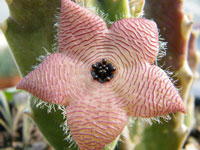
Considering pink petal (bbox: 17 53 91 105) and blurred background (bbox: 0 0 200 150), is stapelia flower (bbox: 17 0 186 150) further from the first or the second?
blurred background (bbox: 0 0 200 150)

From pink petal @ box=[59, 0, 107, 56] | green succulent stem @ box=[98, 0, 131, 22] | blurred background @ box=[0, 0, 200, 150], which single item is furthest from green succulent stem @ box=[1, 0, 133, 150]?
blurred background @ box=[0, 0, 200, 150]

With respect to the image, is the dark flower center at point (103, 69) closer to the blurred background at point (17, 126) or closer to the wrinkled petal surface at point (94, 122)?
the wrinkled petal surface at point (94, 122)

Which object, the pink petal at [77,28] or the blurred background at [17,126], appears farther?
the blurred background at [17,126]

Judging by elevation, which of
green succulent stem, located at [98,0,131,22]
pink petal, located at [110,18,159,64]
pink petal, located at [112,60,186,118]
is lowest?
pink petal, located at [112,60,186,118]

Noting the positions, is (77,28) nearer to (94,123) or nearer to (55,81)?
(55,81)

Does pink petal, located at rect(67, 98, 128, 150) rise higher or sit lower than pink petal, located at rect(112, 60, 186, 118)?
lower

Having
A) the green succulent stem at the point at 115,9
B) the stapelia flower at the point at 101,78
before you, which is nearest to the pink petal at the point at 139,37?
the stapelia flower at the point at 101,78

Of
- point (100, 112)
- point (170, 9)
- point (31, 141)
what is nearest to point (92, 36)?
point (100, 112)
